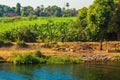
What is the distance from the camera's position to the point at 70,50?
52781 millimetres

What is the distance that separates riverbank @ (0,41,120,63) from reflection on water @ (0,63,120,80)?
3.00 metres

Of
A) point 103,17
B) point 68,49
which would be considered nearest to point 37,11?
point 68,49

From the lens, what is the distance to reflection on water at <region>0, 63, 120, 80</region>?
3887 centimetres

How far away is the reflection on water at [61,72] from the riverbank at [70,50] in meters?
3.00

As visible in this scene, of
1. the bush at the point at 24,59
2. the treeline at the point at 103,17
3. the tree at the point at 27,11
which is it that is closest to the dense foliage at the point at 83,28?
the treeline at the point at 103,17

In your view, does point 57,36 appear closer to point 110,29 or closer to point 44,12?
point 110,29

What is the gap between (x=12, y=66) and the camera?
4478cm

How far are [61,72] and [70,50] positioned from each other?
1152 centimetres

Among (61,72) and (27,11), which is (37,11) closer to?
(27,11)

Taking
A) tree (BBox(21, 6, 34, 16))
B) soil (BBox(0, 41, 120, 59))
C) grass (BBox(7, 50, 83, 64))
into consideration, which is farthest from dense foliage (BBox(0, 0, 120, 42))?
tree (BBox(21, 6, 34, 16))

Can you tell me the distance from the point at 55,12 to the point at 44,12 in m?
4.97

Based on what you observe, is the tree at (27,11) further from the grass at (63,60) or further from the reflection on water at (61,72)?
the reflection on water at (61,72)

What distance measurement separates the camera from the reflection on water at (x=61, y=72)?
38866 millimetres

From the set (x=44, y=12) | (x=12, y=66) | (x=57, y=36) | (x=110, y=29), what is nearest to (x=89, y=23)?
(x=110, y=29)
